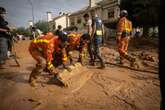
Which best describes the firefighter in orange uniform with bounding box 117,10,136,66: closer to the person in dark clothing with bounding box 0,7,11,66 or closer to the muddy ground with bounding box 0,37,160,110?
the muddy ground with bounding box 0,37,160,110

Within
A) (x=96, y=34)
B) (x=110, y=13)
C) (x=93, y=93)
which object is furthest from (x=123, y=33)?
(x=110, y=13)

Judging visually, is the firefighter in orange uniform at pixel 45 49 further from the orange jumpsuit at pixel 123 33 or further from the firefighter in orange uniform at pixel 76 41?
the orange jumpsuit at pixel 123 33

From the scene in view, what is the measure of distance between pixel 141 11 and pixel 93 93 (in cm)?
1414

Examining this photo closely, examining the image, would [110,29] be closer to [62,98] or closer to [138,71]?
[138,71]

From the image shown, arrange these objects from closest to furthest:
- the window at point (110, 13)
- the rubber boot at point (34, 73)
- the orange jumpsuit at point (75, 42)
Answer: the rubber boot at point (34, 73) < the orange jumpsuit at point (75, 42) < the window at point (110, 13)

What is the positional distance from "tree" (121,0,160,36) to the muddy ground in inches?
428

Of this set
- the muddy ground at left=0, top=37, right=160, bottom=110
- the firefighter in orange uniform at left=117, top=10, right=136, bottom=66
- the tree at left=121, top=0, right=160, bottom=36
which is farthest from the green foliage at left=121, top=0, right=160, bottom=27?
the muddy ground at left=0, top=37, right=160, bottom=110

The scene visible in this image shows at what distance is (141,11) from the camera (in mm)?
19109

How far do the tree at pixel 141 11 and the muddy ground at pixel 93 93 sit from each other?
1086 centimetres

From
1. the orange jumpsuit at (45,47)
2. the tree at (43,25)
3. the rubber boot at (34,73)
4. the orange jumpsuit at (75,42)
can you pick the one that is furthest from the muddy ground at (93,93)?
the tree at (43,25)

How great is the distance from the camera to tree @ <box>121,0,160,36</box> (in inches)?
706

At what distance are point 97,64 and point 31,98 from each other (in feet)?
12.1

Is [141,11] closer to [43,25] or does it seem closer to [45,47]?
[45,47]

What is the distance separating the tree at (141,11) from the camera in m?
17.9
